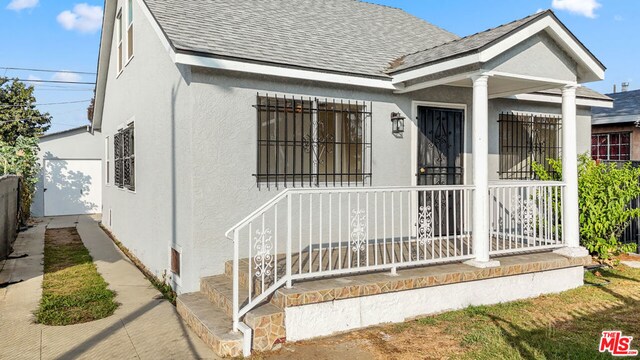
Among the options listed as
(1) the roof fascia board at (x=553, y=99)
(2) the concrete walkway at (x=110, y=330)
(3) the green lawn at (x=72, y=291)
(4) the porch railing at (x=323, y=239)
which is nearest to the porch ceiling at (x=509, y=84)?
(1) the roof fascia board at (x=553, y=99)

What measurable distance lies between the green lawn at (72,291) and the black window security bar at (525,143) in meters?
6.76

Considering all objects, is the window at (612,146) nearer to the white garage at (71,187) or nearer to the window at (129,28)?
the window at (129,28)

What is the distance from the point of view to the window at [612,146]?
1290 centimetres

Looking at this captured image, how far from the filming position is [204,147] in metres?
5.36

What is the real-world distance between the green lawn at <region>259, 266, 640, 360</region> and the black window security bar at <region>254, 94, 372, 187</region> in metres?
2.39

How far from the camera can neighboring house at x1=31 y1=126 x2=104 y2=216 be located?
17.0 m

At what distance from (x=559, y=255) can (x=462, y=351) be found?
116 inches

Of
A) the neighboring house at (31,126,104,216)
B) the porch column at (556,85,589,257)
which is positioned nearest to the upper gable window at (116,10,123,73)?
the porch column at (556,85,589,257)

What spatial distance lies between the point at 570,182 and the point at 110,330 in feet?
20.3

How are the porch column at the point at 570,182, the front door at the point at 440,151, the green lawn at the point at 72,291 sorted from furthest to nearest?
1. the front door at the point at 440,151
2. the porch column at the point at 570,182
3. the green lawn at the point at 72,291

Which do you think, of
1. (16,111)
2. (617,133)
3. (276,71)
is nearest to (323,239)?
(276,71)

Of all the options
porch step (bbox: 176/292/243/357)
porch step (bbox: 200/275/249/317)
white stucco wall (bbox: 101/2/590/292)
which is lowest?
porch step (bbox: 176/292/243/357)

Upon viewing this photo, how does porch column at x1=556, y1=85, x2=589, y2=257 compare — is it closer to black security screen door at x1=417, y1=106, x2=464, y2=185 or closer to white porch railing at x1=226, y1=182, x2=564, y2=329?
white porch railing at x1=226, y1=182, x2=564, y2=329

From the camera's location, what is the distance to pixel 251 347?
390 cm
